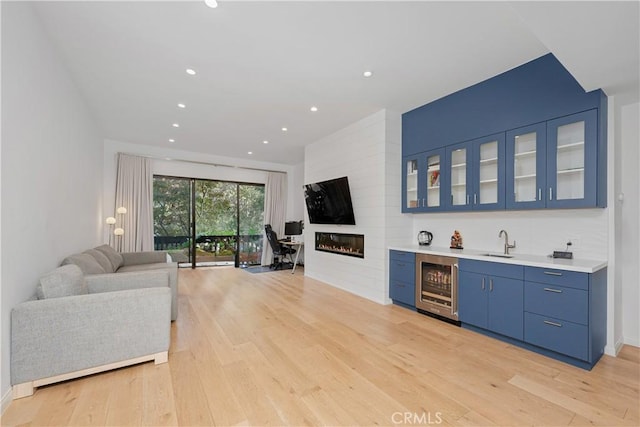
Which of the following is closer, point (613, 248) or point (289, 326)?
point (613, 248)

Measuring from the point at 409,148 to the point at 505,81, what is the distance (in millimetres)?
1387

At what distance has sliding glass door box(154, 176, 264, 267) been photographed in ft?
20.9

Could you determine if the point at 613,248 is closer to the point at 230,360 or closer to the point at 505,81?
the point at 505,81

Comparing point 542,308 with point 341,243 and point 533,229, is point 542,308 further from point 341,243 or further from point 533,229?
point 341,243

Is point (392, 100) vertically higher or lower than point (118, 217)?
higher

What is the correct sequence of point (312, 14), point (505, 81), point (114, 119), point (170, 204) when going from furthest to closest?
point (170, 204), point (114, 119), point (505, 81), point (312, 14)

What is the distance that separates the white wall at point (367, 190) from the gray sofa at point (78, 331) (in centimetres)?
285

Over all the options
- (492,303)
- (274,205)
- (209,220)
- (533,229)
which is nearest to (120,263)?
(209,220)

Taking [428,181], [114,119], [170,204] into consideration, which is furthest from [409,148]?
[170,204]

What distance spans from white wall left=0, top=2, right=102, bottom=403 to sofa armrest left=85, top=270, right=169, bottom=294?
387 millimetres

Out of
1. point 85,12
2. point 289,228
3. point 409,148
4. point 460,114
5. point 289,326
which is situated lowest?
point 289,326

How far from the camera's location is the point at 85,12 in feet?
7.05

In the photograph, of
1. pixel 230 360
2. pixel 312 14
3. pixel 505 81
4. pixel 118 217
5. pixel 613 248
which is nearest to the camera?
pixel 312 14

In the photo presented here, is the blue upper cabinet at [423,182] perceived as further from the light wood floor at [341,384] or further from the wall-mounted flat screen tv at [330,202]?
the light wood floor at [341,384]
